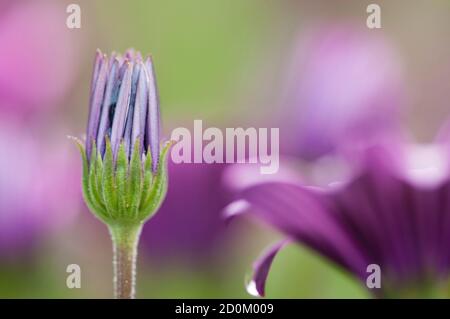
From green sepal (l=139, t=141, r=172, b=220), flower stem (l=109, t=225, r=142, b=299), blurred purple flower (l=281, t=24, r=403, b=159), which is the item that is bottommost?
flower stem (l=109, t=225, r=142, b=299)

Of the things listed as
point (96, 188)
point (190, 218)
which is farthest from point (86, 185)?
point (190, 218)

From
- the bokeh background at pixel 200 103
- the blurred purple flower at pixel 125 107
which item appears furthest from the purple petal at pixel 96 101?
the bokeh background at pixel 200 103

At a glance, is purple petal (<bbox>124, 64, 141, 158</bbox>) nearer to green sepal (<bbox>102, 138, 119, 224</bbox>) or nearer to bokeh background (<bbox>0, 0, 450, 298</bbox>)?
green sepal (<bbox>102, 138, 119, 224</bbox>)

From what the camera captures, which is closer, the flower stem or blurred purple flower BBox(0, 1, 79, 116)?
the flower stem

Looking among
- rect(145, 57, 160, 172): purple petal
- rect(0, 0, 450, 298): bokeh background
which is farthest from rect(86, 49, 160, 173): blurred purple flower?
rect(0, 0, 450, 298): bokeh background

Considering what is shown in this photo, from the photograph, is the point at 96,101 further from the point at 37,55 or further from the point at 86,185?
the point at 37,55

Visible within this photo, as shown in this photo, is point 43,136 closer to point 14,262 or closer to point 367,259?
point 14,262

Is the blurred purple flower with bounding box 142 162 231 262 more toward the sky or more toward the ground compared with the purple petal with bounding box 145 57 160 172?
more toward the ground
